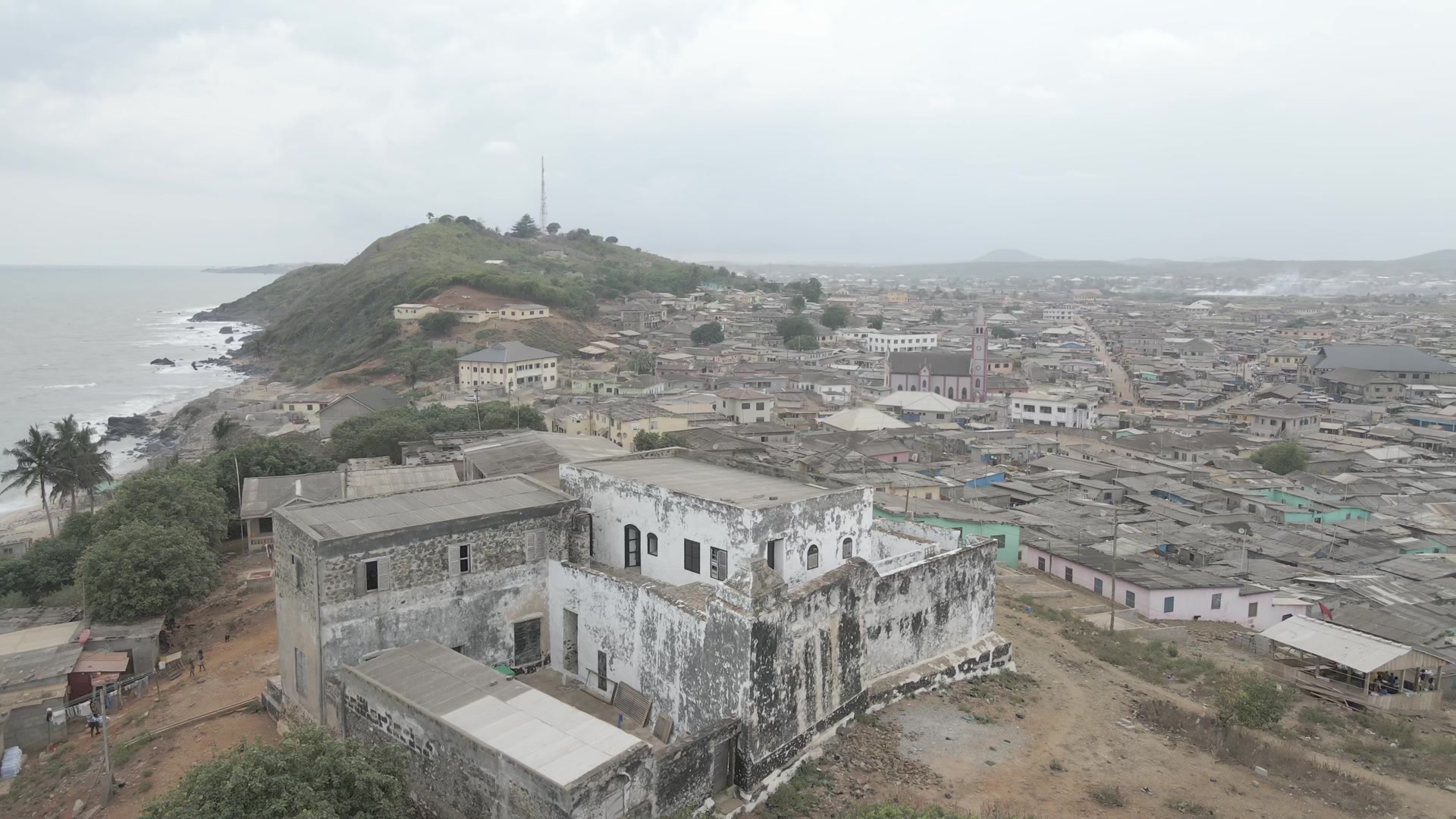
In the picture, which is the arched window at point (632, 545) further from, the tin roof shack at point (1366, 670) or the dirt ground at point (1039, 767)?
the tin roof shack at point (1366, 670)

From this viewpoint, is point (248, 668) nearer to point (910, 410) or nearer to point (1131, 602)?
point (1131, 602)

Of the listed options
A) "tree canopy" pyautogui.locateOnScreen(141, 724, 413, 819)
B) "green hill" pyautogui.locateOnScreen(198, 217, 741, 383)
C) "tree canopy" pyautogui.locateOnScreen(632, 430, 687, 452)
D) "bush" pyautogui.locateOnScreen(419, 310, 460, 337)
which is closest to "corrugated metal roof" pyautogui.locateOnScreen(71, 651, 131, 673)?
"tree canopy" pyautogui.locateOnScreen(141, 724, 413, 819)

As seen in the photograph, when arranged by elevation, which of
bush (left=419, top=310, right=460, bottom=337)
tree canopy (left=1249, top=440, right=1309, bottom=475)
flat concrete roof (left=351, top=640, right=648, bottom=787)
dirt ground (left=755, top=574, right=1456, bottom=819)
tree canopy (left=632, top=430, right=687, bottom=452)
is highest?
bush (left=419, top=310, right=460, bottom=337)

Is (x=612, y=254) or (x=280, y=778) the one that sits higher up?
(x=612, y=254)

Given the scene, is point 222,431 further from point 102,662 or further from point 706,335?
point 706,335

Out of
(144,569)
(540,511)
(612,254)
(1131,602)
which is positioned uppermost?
(612,254)

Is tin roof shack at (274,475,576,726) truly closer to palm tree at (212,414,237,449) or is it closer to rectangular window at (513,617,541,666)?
rectangular window at (513,617,541,666)

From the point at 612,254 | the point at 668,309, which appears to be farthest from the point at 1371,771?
the point at 612,254
